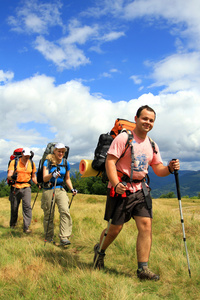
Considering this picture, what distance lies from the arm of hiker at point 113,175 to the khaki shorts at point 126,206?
41cm

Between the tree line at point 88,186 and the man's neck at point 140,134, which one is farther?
the tree line at point 88,186

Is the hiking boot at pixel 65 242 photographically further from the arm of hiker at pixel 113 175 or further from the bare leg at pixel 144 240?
the arm of hiker at pixel 113 175

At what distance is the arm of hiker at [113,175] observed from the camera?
374 cm

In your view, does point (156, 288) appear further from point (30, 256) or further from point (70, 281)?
point (30, 256)

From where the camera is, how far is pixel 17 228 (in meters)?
8.72

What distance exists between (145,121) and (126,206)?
139 centimetres

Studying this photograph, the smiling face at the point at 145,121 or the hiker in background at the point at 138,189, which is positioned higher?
the smiling face at the point at 145,121

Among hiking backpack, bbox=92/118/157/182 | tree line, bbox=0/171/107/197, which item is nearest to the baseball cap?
hiking backpack, bbox=92/118/157/182


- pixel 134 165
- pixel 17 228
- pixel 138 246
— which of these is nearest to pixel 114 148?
pixel 134 165

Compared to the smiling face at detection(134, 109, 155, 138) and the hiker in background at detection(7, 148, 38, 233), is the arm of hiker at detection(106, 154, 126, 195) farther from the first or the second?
the hiker in background at detection(7, 148, 38, 233)

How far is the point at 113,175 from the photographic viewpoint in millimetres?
3906

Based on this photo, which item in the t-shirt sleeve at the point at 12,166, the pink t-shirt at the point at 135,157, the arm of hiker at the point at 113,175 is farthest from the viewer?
the t-shirt sleeve at the point at 12,166

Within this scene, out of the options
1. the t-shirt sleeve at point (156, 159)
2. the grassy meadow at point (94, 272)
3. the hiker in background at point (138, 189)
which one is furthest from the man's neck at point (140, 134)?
the grassy meadow at point (94, 272)

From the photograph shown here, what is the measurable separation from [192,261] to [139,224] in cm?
127
